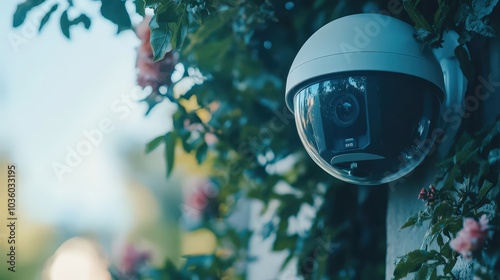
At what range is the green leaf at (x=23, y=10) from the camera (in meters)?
1.90

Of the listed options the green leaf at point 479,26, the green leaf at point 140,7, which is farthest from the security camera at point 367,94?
the green leaf at point 140,7

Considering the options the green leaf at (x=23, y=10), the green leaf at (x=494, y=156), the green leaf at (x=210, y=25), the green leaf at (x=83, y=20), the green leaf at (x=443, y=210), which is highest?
the green leaf at (x=23, y=10)

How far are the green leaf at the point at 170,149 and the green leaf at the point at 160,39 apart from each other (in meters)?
0.73

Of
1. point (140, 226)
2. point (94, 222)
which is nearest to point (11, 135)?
point (94, 222)

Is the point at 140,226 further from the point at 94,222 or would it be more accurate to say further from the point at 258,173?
the point at 258,173

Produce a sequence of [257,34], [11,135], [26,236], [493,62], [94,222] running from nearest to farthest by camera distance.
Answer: [493,62] → [257,34] → [11,135] → [26,236] → [94,222]

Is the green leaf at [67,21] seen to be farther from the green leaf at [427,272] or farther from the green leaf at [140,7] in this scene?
the green leaf at [427,272]

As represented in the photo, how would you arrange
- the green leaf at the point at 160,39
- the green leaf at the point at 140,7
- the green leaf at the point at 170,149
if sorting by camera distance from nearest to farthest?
the green leaf at the point at 160,39 < the green leaf at the point at 140,7 < the green leaf at the point at 170,149

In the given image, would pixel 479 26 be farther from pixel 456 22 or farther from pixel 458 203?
pixel 458 203

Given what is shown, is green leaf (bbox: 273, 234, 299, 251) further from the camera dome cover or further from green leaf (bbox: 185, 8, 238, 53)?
the camera dome cover

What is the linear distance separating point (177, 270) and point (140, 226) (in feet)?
15.1

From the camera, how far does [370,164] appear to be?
151 cm

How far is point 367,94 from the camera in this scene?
1451mm

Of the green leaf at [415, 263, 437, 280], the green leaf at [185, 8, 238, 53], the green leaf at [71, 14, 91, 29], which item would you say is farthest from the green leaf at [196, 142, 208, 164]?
the green leaf at [415, 263, 437, 280]
